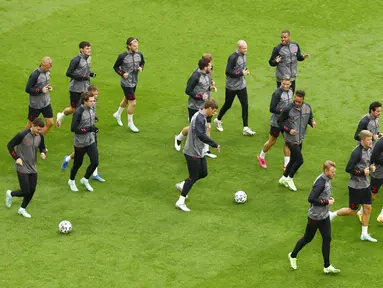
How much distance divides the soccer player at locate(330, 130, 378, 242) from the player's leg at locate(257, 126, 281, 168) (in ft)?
11.6

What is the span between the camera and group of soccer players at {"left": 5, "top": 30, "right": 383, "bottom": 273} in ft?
62.3

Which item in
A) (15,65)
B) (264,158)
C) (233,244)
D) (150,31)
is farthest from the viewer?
(150,31)

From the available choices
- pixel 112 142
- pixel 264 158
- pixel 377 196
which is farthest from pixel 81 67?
pixel 377 196

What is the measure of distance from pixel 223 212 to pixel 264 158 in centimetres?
300

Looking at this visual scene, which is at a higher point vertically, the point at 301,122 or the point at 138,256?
the point at 301,122

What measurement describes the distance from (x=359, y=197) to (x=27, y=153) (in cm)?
721

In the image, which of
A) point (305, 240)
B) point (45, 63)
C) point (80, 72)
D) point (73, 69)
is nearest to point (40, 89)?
point (45, 63)

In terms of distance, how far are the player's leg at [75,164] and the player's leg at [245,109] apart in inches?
202

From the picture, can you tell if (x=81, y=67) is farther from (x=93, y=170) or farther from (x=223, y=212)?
(x=223, y=212)

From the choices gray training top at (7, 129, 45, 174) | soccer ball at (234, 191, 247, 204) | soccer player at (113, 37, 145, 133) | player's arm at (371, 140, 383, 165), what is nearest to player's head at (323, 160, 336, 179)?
player's arm at (371, 140, 383, 165)

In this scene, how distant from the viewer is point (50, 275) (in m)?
18.1

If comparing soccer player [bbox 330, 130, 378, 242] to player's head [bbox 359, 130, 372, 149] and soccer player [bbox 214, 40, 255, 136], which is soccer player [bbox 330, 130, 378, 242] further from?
soccer player [bbox 214, 40, 255, 136]

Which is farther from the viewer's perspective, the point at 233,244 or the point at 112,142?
the point at 112,142

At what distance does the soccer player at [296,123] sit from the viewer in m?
21.2
